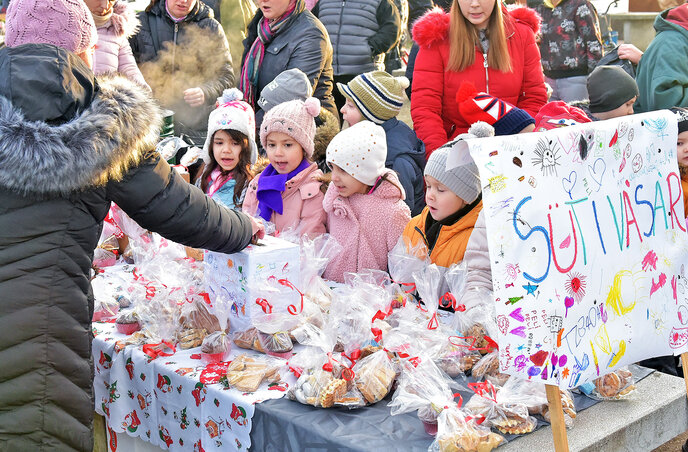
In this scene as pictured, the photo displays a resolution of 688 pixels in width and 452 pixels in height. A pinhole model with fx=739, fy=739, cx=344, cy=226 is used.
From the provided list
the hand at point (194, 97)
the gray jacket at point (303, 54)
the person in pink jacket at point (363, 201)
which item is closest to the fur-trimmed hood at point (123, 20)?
the hand at point (194, 97)

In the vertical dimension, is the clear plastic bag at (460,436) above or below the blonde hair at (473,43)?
below

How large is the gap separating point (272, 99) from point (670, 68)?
2.42 meters

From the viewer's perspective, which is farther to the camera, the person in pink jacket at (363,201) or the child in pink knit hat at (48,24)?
the person in pink jacket at (363,201)

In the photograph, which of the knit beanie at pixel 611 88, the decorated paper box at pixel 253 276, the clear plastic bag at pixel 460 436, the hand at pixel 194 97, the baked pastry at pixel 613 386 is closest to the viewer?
the clear plastic bag at pixel 460 436

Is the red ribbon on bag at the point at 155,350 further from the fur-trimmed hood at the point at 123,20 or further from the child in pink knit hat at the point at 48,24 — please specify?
the fur-trimmed hood at the point at 123,20

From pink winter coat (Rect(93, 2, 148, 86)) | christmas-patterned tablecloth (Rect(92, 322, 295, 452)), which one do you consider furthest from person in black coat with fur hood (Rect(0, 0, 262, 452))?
pink winter coat (Rect(93, 2, 148, 86))

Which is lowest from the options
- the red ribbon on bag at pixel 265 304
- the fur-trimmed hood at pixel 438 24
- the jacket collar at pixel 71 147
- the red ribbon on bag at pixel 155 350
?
the red ribbon on bag at pixel 155 350

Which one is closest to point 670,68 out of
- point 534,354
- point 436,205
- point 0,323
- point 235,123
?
point 436,205

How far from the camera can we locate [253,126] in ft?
14.0

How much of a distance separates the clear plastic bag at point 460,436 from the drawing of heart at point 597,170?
2.65 feet

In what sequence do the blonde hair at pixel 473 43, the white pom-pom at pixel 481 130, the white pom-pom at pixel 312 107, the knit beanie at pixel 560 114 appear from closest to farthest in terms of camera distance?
the white pom-pom at pixel 481 130
the knit beanie at pixel 560 114
the white pom-pom at pixel 312 107
the blonde hair at pixel 473 43

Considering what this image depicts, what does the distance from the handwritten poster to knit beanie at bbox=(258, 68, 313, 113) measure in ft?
7.94

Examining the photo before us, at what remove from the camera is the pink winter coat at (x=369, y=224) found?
140 inches

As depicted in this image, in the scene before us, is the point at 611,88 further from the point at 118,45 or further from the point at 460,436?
the point at 118,45
